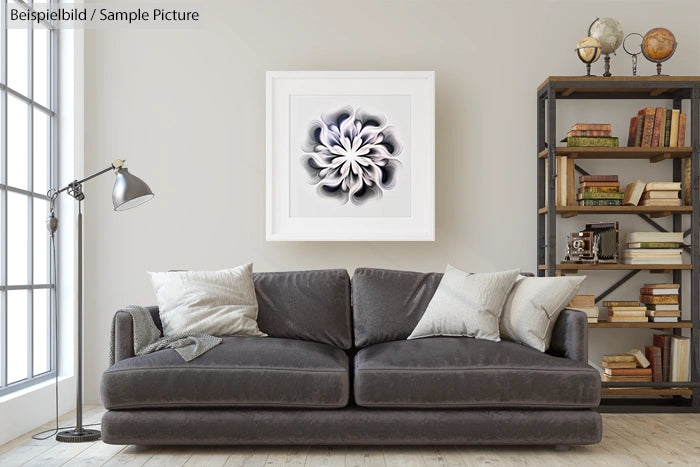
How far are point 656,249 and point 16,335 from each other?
369cm

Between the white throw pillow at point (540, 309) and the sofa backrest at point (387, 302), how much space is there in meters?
0.51

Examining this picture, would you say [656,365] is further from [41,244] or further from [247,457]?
[41,244]

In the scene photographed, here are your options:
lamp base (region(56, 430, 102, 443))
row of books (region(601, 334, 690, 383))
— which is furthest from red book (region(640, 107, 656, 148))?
lamp base (region(56, 430, 102, 443))

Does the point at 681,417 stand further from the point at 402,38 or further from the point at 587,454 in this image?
the point at 402,38

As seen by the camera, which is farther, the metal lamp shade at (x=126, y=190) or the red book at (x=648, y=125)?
the red book at (x=648, y=125)

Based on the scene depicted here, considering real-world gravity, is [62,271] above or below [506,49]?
below

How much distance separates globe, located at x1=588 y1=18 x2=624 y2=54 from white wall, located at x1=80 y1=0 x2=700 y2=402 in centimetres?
25

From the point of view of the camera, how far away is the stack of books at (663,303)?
490cm

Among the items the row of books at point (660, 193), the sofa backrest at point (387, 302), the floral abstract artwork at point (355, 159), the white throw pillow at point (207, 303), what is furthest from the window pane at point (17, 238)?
the row of books at point (660, 193)

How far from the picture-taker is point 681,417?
4.70 meters

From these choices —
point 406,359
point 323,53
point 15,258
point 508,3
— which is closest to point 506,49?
point 508,3

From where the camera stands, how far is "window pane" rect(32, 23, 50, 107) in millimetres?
4723

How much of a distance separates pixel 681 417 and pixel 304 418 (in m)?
2.33

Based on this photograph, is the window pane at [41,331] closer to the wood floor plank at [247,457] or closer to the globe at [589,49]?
the wood floor plank at [247,457]
